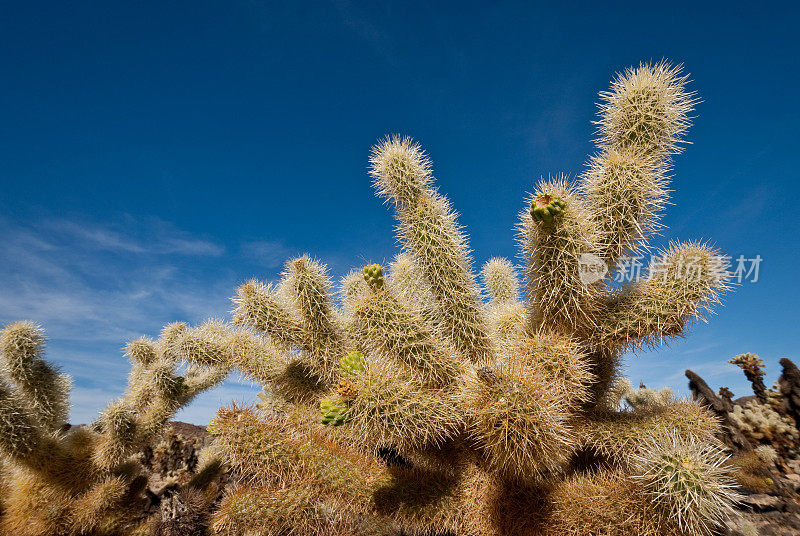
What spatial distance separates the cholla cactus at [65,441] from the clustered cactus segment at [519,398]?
2681 millimetres

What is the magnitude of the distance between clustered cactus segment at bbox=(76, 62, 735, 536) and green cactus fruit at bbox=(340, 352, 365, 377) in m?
0.01

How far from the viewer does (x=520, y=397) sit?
2523 mm

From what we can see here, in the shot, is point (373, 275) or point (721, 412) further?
point (721, 412)

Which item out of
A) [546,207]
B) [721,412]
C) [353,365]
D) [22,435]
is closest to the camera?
[546,207]

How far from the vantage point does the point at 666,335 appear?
317 centimetres

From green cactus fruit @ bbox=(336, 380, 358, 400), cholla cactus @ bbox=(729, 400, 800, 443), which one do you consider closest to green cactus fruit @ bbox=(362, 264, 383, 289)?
green cactus fruit @ bbox=(336, 380, 358, 400)

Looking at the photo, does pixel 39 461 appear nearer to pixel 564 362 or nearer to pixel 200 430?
pixel 200 430

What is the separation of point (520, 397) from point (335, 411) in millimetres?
1263

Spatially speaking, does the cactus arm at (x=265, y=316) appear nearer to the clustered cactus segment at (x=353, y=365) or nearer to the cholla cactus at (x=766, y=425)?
the clustered cactus segment at (x=353, y=365)

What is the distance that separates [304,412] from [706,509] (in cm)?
329

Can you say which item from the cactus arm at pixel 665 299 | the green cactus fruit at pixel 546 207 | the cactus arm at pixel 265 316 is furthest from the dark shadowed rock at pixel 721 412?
the cactus arm at pixel 265 316

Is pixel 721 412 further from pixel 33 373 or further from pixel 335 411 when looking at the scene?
pixel 33 373

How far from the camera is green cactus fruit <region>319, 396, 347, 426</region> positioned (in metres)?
2.84

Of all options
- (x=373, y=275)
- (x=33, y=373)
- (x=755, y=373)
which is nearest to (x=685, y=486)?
(x=373, y=275)
